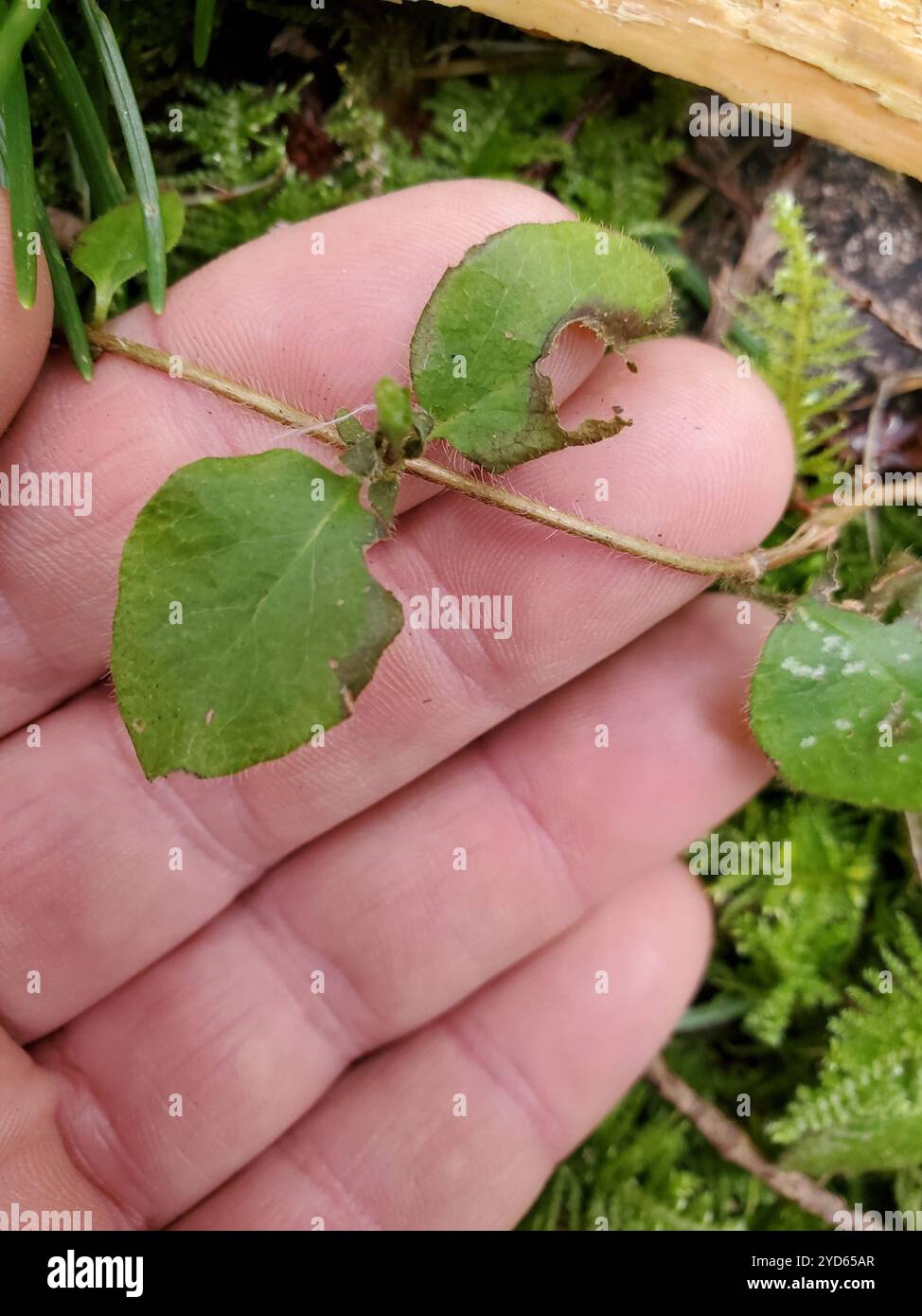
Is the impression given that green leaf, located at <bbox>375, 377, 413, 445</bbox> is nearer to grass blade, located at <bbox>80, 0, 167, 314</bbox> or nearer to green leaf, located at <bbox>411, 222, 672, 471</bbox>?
green leaf, located at <bbox>411, 222, 672, 471</bbox>

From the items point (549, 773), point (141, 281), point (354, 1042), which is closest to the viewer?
point (141, 281)

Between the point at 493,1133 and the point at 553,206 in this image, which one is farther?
the point at 493,1133

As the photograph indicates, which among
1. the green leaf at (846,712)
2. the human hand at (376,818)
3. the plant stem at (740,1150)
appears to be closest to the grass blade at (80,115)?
the human hand at (376,818)

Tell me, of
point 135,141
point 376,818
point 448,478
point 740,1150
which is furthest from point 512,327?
point 740,1150

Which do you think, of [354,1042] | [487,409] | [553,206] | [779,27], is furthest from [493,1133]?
[779,27]

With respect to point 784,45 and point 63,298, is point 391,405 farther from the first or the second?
point 784,45

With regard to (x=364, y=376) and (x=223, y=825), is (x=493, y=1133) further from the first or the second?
(x=364, y=376)
